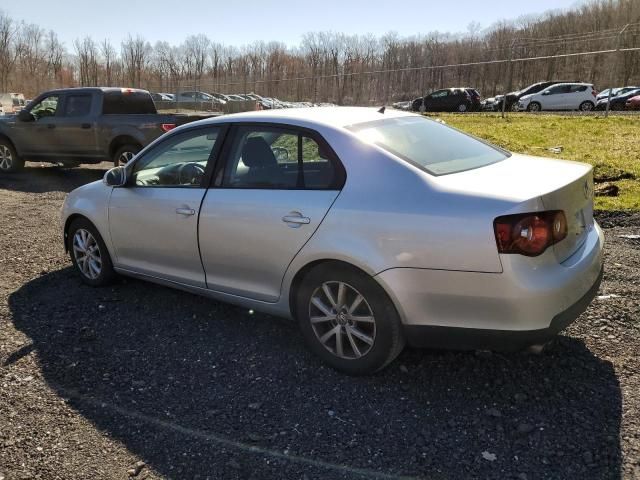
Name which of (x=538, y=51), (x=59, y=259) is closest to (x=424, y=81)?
(x=538, y=51)

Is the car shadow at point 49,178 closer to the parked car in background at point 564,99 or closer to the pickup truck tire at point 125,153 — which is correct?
the pickup truck tire at point 125,153

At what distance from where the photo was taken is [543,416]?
9.47 ft

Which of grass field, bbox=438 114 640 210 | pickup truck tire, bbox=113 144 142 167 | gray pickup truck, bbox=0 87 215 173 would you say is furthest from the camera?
pickup truck tire, bbox=113 144 142 167

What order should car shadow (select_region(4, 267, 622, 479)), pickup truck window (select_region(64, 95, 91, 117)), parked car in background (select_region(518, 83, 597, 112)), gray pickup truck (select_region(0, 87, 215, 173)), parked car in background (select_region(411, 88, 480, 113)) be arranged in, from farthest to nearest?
parked car in background (select_region(411, 88, 480, 113)) → parked car in background (select_region(518, 83, 597, 112)) → pickup truck window (select_region(64, 95, 91, 117)) → gray pickup truck (select_region(0, 87, 215, 173)) → car shadow (select_region(4, 267, 622, 479))

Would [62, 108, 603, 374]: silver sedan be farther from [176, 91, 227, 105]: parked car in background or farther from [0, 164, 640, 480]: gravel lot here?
[176, 91, 227, 105]: parked car in background

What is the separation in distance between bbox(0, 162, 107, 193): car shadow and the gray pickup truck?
388 mm

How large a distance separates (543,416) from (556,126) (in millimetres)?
14999

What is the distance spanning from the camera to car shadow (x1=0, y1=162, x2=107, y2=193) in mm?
10297

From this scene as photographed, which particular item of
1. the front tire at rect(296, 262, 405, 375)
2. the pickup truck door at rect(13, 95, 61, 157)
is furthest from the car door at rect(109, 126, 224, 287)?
the pickup truck door at rect(13, 95, 61, 157)

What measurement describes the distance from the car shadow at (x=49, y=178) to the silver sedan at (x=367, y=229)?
6.86m

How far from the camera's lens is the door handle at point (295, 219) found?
10.7ft

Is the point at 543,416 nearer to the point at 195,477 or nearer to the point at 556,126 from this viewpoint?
the point at 195,477

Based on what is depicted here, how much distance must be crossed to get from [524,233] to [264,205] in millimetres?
1582

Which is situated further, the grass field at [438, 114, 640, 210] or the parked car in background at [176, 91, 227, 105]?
the parked car in background at [176, 91, 227, 105]
